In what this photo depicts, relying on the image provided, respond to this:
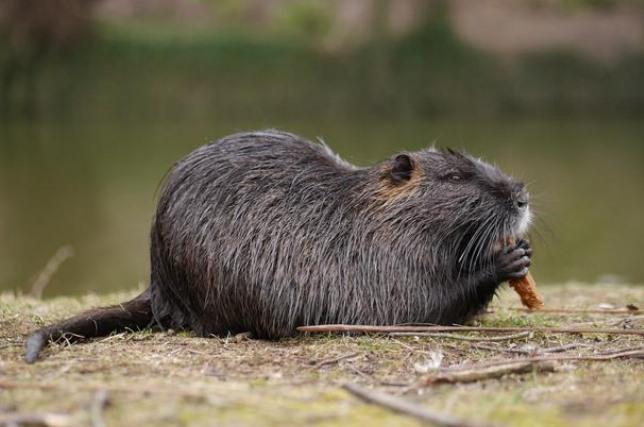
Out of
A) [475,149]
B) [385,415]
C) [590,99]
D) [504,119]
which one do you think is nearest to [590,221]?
[475,149]

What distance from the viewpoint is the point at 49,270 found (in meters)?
8.98

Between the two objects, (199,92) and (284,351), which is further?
(199,92)

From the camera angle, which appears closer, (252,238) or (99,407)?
(99,407)

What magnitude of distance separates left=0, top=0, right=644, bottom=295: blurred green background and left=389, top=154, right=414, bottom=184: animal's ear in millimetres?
10838

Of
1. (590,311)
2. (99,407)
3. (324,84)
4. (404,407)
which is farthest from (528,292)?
(324,84)

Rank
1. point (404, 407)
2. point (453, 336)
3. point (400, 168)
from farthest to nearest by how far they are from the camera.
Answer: point (400, 168)
point (453, 336)
point (404, 407)

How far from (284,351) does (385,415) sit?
1.12 meters

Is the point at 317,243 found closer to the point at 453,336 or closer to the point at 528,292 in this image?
the point at 453,336

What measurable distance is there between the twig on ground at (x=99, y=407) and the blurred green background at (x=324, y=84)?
12290 mm

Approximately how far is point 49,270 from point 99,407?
6.66m

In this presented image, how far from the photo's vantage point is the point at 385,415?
2633 mm

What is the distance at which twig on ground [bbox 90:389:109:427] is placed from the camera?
8.21 ft

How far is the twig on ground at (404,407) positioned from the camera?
2461mm

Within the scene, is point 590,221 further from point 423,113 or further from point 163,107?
point 163,107
